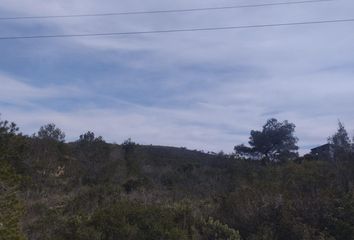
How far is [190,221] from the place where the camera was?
1669 cm

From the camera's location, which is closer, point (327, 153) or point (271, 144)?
point (327, 153)

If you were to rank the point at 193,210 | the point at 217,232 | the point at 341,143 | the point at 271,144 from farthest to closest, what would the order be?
the point at 271,144 < the point at 341,143 < the point at 193,210 < the point at 217,232

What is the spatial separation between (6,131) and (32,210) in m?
2.57

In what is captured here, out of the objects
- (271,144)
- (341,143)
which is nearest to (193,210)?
(341,143)

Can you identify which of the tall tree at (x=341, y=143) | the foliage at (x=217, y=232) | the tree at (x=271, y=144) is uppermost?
the tree at (x=271, y=144)

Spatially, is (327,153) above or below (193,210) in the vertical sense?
above

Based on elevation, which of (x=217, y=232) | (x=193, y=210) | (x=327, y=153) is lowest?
(x=217, y=232)

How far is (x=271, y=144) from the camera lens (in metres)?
60.8

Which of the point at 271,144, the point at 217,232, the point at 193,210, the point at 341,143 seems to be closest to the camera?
the point at 217,232

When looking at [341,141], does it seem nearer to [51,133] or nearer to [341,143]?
[341,143]

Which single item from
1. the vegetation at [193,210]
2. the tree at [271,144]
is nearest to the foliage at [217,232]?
the vegetation at [193,210]

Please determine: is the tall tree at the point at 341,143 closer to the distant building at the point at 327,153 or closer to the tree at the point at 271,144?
the distant building at the point at 327,153

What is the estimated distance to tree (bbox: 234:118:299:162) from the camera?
60188mm

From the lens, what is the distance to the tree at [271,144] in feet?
197
